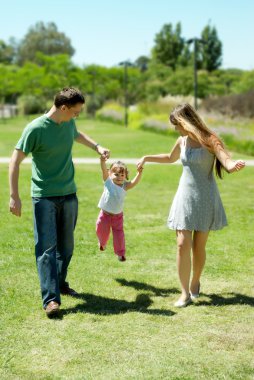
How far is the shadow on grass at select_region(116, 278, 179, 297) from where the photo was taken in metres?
5.18

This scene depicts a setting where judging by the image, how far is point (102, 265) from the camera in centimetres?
608

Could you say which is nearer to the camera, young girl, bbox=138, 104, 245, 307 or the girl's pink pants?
young girl, bbox=138, 104, 245, 307

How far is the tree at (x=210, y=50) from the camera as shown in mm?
62312

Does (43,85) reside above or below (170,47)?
below

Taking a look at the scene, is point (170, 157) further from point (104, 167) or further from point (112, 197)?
point (112, 197)

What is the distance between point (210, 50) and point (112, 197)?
60.2 metres

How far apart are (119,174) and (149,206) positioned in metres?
4.10

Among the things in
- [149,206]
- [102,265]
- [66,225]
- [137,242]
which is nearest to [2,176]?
[149,206]

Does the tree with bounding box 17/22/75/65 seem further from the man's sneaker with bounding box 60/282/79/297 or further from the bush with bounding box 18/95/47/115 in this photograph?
the man's sneaker with bounding box 60/282/79/297

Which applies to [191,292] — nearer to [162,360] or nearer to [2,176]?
[162,360]

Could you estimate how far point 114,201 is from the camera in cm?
551

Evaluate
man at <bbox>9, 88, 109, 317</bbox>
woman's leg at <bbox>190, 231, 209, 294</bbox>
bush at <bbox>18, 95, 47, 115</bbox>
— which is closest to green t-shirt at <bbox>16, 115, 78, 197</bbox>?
man at <bbox>9, 88, 109, 317</bbox>

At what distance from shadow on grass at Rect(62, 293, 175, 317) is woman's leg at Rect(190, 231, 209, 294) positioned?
43 centimetres

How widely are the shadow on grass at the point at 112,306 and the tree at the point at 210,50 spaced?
59901 mm
